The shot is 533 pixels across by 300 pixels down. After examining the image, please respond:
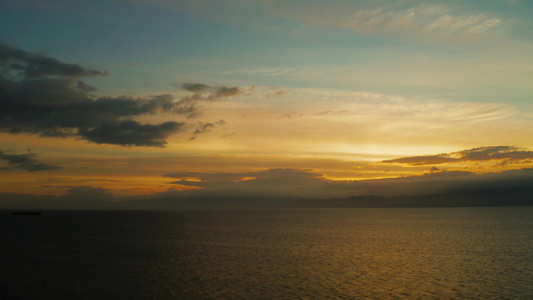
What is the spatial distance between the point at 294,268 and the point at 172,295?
2227cm

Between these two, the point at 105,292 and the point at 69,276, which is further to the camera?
the point at 69,276

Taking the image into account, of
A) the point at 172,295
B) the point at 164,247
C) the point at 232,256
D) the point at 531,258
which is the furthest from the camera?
the point at 164,247

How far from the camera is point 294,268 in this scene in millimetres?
59594

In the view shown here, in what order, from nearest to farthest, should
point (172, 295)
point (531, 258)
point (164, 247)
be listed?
point (172, 295) < point (531, 258) < point (164, 247)

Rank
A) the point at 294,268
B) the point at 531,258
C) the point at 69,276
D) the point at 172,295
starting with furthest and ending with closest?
the point at 531,258
the point at 294,268
the point at 69,276
the point at 172,295

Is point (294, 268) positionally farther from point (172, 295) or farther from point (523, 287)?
point (523, 287)

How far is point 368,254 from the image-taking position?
7625 cm

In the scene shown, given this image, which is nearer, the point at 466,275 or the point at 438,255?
the point at 466,275

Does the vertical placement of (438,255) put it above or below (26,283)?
below

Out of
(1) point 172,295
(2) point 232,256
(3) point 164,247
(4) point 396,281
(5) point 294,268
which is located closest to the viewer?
(1) point 172,295

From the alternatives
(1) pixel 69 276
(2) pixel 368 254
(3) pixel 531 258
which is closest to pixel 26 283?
(1) pixel 69 276

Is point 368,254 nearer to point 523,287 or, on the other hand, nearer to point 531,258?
point 531,258

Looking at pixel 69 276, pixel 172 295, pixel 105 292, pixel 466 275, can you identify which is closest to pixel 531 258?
pixel 466 275

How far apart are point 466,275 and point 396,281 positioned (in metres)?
11.4
